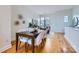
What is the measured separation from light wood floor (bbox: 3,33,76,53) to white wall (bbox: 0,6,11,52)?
13 cm

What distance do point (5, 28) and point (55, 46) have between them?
3.61 ft

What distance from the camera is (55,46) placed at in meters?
1.90

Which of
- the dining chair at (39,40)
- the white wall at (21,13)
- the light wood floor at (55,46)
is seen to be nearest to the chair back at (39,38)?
the dining chair at (39,40)

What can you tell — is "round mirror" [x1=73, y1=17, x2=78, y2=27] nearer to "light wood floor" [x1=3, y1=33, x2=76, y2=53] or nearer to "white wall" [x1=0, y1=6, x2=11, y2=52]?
"light wood floor" [x1=3, y1=33, x2=76, y2=53]

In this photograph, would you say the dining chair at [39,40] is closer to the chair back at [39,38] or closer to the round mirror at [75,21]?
the chair back at [39,38]

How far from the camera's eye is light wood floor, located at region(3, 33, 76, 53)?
74.1 inches

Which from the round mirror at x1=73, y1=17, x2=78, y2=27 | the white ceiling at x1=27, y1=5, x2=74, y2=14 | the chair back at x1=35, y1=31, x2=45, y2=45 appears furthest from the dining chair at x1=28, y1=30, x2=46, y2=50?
the round mirror at x1=73, y1=17, x2=78, y2=27

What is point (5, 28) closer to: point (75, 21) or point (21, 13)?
point (21, 13)

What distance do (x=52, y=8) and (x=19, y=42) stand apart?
3.27 feet

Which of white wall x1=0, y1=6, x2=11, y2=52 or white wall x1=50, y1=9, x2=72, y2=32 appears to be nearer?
white wall x1=0, y1=6, x2=11, y2=52

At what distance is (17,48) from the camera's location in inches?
75.8

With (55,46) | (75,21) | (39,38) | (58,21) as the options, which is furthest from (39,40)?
(75,21)

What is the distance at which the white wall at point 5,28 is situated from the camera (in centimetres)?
183
